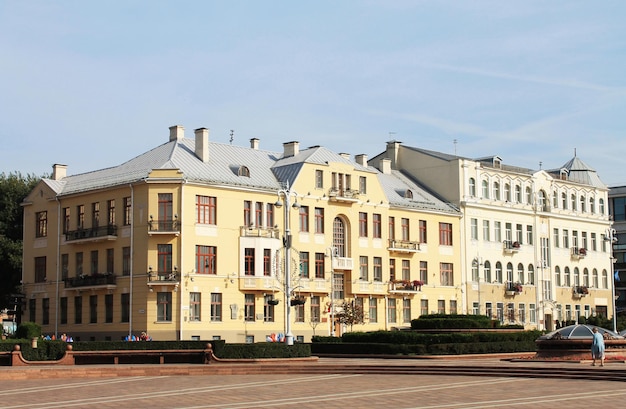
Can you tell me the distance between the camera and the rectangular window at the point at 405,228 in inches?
3194

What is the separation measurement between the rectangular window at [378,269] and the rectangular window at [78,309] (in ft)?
73.7

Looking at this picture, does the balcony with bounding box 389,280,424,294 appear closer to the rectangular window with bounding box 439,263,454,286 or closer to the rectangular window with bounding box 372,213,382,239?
the rectangular window with bounding box 372,213,382,239

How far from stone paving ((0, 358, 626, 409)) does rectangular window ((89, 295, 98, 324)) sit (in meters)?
29.8

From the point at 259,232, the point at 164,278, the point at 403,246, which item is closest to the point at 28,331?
A: the point at 164,278

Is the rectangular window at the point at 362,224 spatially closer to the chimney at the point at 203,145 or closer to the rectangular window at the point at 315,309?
the rectangular window at the point at 315,309

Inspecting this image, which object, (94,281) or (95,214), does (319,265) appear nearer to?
(94,281)

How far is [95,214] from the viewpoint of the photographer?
234 ft

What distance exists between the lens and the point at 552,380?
34.3 meters

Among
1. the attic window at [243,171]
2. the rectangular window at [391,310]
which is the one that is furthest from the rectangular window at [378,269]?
the attic window at [243,171]

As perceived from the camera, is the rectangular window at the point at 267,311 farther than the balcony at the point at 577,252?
No

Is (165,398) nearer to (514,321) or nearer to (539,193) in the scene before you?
(514,321)

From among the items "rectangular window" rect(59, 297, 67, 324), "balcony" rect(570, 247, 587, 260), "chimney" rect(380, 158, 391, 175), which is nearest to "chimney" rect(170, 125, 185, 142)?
"rectangular window" rect(59, 297, 67, 324)

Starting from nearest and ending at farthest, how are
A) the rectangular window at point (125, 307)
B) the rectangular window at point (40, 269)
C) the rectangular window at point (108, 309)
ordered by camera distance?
the rectangular window at point (125, 307)
the rectangular window at point (108, 309)
the rectangular window at point (40, 269)

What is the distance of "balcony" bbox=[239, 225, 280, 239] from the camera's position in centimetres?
6988
